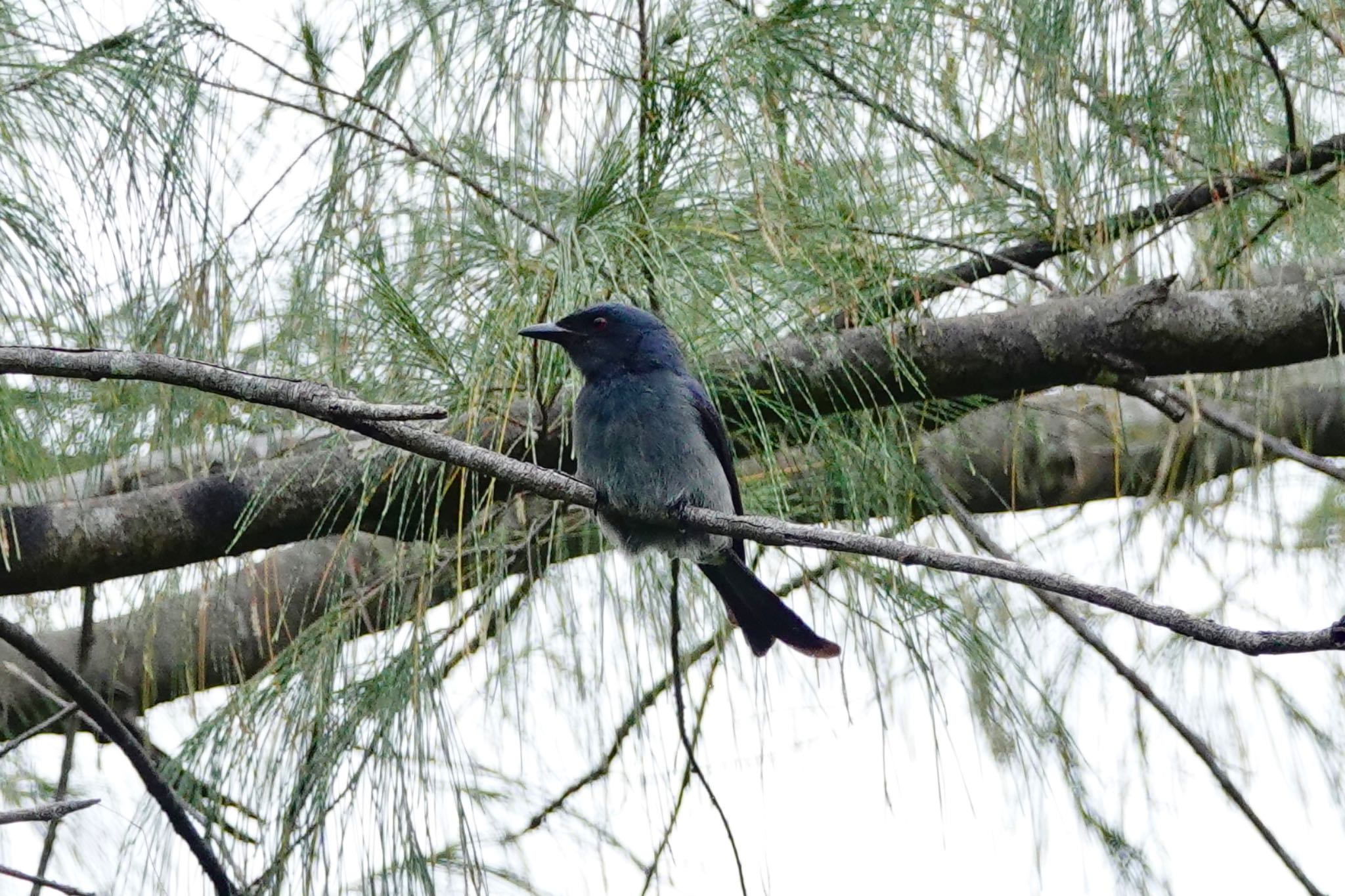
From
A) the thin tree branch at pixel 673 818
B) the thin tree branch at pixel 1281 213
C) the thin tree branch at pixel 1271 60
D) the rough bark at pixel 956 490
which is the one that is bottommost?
the thin tree branch at pixel 673 818

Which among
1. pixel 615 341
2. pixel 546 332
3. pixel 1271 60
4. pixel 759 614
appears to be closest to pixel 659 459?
pixel 615 341

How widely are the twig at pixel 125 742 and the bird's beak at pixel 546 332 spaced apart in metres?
0.89

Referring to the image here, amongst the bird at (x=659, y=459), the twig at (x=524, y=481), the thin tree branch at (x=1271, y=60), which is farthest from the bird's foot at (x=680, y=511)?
the thin tree branch at (x=1271, y=60)

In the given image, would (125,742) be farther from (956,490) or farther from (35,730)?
(956,490)

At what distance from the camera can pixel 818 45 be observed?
2.75 meters

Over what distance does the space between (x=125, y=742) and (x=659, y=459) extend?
1.09 meters

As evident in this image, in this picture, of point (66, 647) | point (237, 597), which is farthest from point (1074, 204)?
point (66, 647)

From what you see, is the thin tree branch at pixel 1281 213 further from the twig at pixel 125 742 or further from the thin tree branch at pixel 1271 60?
the twig at pixel 125 742

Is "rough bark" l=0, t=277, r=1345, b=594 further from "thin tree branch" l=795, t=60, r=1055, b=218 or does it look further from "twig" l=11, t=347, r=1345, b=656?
"twig" l=11, t=347, r=1345, b=656

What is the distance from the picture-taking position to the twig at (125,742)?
2.20m

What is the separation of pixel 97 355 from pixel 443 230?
38.0 inches

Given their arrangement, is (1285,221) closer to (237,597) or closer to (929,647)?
(929,647)

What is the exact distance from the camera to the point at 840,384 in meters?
2.85

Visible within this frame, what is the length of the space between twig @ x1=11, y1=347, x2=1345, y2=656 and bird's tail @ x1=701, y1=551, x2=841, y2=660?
78 cm
